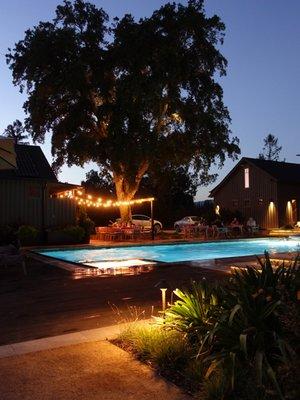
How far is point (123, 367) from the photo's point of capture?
5.02 meters

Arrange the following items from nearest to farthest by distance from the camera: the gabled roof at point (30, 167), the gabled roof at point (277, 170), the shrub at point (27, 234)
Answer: the shrub at point (27, 234) → the gabled roof at point (30, 167) → the gabled roof at point (277, 170)

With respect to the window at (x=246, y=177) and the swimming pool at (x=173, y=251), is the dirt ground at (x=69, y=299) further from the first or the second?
the window at (x=246, y=177)

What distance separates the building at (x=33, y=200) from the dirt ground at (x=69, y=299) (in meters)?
10.1

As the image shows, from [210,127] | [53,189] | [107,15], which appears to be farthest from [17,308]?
[107,15]

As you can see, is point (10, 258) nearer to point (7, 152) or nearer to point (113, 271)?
point (113, 271)

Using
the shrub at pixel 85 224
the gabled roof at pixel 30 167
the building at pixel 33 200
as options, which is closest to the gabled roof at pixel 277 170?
the shrub at pixel 85 224

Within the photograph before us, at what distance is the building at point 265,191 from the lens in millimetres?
38969

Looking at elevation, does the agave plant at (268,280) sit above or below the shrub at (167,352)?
above

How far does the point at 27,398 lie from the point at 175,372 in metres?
1.40

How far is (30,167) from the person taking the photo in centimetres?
2541

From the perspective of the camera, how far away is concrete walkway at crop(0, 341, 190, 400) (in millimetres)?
4324

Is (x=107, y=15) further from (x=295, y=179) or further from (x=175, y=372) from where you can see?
(x=175, y=372)

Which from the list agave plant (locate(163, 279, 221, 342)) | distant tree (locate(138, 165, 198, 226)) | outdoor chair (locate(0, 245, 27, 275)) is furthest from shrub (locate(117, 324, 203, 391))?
distant tree (locate(138, 165, 198, 226))

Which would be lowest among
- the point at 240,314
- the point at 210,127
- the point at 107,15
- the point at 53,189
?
the point at 240,314
